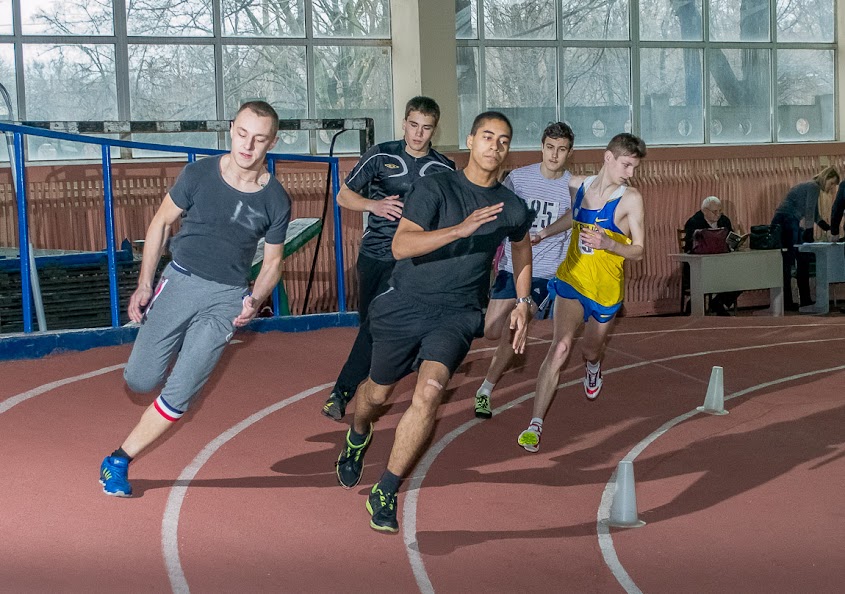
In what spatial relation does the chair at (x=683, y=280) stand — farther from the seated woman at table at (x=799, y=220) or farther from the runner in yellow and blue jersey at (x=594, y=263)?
the runner in yellow and blue jersey at (x=594, y=263)

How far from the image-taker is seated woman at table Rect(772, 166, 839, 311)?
57.2 feet

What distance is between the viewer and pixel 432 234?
533 cm

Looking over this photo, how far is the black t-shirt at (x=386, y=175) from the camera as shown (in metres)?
7.43

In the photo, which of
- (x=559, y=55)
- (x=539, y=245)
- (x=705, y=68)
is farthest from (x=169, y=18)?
(x=539, y=245)

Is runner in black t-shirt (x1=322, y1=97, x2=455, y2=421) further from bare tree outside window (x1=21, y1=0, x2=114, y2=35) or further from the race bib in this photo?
bare tree outside window (x1=21, y1=0, x2=114, y2=35)

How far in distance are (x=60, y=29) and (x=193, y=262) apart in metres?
11.3

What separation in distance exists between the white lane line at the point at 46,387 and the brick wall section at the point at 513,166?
626cm

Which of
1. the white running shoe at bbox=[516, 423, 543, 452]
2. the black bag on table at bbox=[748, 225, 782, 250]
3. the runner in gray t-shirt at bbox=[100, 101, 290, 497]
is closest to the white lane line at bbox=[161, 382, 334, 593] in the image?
the runner in gray t-shirt at bbox=[100, 101, 290, 497]

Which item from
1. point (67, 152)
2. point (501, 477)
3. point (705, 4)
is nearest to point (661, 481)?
point (501, 477)

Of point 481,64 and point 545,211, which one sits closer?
point 545,211

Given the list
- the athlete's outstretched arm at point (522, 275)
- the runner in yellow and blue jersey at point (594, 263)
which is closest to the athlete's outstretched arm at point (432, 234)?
the athlete's outstretched arm at point (522, 275)

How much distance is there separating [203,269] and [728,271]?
11731 millimetres

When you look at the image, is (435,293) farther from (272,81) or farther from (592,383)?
(272,81)

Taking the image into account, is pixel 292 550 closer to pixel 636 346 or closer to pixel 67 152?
pixel 636 346
